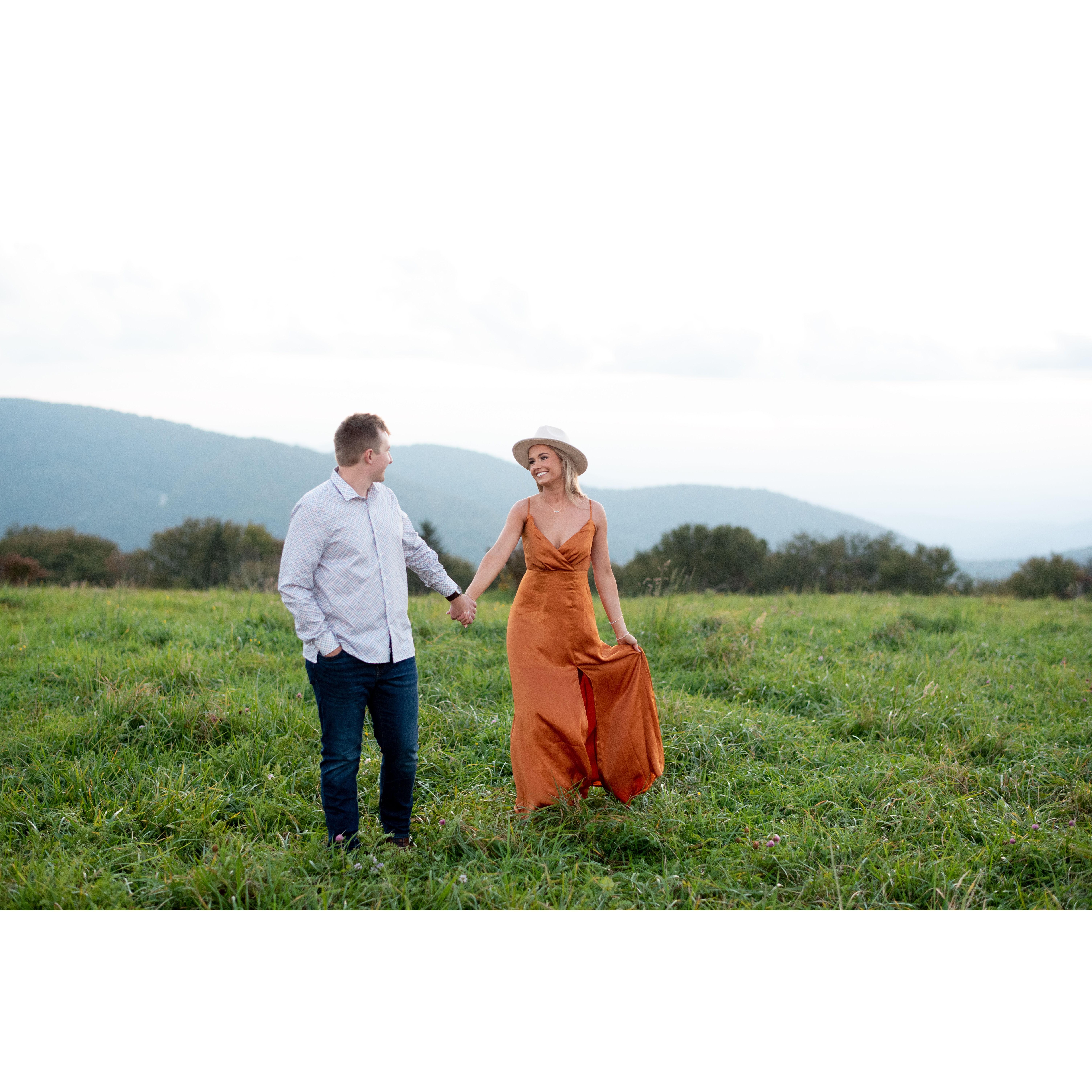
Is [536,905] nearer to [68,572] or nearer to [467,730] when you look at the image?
[467,730]

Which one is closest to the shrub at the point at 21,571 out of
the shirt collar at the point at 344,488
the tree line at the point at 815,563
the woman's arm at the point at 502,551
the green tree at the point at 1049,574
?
the woman's arm at the point at 502,551

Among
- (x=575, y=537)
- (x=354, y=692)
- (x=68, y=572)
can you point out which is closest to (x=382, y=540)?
(x=354, y=692)

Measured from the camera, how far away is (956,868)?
380 cm

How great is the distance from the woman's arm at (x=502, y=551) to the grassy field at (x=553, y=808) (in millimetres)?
1324

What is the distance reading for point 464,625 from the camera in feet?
15.4

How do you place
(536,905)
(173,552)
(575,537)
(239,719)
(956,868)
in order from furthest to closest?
(173,552) < (239,719) < (575,537) < (956,868) < (536,905)

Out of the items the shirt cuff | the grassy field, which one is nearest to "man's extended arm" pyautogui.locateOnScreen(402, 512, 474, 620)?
the shirt cuff

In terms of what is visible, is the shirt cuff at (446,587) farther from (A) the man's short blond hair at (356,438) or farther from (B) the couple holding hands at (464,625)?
(A) the man's short blond hair at (356,438)

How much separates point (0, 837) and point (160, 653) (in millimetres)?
3254

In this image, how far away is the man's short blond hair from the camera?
3.91m

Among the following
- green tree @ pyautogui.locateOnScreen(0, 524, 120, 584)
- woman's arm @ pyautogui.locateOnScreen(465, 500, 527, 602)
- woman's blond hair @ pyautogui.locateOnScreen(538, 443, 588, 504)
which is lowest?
green tree @ pyautogui.locateOnScreen(0, 524, 120, 584)

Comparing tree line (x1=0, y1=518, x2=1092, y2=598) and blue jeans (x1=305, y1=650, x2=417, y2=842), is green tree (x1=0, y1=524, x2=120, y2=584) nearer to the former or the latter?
tree line (x1=0, y1=518, x2=1092, y2=598)

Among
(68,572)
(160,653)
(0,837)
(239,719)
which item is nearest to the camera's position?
(0,837)

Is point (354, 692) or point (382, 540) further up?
point (382, 540)
